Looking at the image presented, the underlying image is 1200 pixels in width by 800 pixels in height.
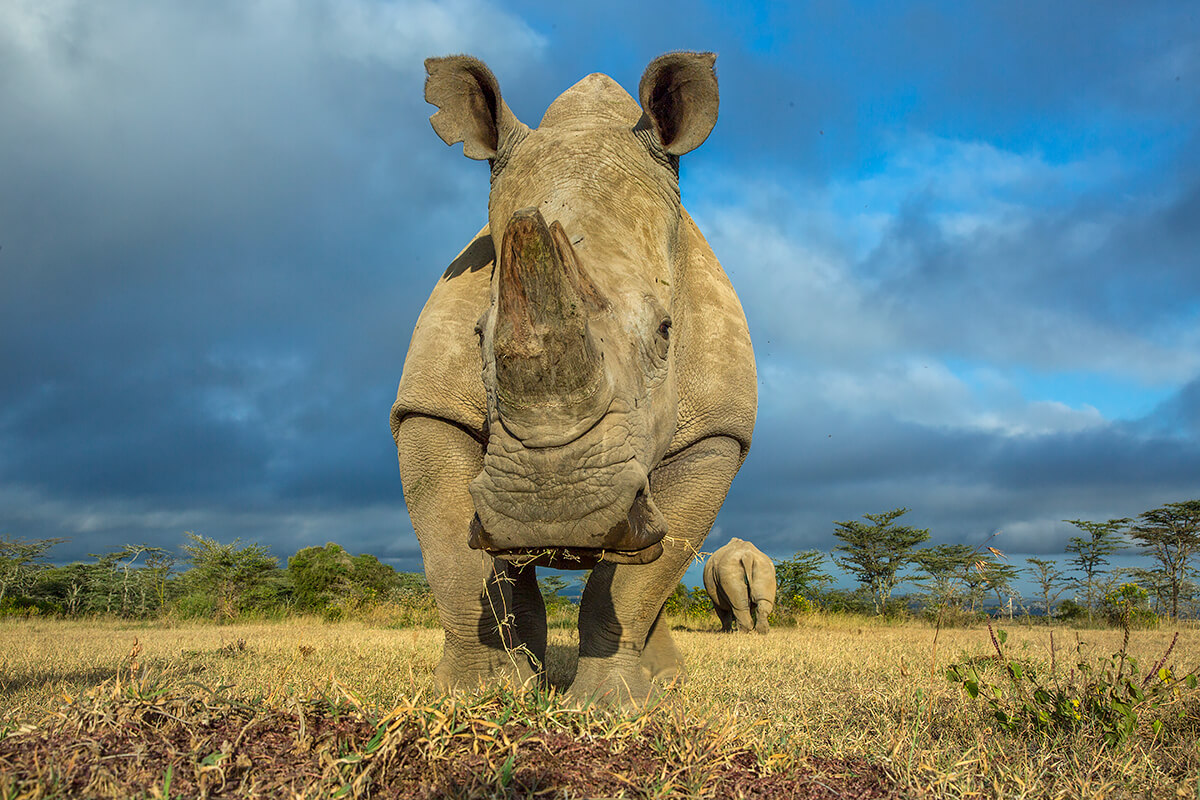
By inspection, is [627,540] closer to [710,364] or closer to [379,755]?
[379,755]

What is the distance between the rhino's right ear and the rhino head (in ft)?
0.26

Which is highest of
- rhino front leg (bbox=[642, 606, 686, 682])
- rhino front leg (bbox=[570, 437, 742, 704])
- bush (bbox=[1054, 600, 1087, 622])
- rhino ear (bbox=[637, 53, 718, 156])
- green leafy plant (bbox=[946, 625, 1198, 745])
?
rhino ear (bbox=[637, 53, 718, 156])

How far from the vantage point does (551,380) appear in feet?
8.50

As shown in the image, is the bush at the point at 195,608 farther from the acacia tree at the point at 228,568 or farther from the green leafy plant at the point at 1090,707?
the green leafy plant at the point at 1090,707

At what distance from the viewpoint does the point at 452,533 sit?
3.94m

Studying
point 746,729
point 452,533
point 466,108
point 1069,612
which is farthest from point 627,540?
point 1069,612

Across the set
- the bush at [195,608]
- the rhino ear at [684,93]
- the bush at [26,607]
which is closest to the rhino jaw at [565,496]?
the rhino ear at [684,93]

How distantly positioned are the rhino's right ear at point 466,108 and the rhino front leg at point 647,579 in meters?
1.88

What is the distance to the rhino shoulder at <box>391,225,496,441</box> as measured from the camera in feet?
12.9

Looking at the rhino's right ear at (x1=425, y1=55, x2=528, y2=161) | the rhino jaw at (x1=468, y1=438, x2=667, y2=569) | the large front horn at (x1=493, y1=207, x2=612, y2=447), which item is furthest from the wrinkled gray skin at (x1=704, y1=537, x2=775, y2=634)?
the large front horn at (x1=493, y1=207, x2=612, y2=447)

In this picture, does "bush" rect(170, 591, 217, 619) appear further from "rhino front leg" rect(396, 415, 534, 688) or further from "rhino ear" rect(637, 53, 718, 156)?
"rhino ear" rect(637, 53, 718, 156)

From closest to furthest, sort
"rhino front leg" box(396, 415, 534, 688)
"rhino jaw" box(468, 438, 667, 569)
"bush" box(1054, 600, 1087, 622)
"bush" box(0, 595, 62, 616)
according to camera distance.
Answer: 1. "rhino jaw" box(468, 438, 667, 569)
2. "rhino front leg" box(396, 415, 534, 688)
3. "bush" box(0, 595, 62, 616)
4. "bush" box(1054, 600, 1087, 622)

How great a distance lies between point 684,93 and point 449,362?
5.79 ft

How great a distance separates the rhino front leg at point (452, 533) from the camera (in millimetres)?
3939
